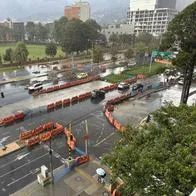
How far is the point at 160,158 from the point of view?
39.8 ft

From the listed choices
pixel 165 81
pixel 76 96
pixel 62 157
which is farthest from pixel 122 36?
pixel 62 157

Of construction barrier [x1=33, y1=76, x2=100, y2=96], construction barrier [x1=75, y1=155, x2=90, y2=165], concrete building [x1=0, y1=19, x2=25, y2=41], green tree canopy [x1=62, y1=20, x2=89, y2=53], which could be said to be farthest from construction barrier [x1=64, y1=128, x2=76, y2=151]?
concrete building [x1=0, y1=19, x2=25, y2=41]

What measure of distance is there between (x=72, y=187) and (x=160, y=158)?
11212 millimetres

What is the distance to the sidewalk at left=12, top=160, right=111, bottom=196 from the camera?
20.2 meters

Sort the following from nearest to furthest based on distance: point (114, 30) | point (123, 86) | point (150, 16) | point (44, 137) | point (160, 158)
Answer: point (160, 158), point (44, 137), point (123, 86), point (114, 30), point (150, 16)

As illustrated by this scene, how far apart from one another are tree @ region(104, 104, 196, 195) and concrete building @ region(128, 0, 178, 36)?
501 feet

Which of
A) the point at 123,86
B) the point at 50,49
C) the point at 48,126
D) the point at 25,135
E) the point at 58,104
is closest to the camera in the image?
the point at 25,135

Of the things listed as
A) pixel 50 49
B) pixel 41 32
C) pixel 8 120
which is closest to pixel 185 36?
pixel 8 120

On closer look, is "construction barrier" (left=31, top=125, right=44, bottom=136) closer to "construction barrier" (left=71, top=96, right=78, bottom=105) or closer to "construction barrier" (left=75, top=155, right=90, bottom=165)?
"construction barrier" (left=75, top=155, right=90, bottom=165)

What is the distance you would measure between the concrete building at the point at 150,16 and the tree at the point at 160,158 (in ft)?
501

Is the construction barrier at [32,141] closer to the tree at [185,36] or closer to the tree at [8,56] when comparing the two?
the tree at [185,36]

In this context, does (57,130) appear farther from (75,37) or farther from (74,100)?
(75,37)

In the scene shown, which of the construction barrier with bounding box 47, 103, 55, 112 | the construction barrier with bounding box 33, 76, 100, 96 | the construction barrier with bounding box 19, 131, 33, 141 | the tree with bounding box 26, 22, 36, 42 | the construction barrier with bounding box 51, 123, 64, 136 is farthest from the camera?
the tree with bounding box 26, 22, 36, 42

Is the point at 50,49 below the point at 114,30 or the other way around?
below
